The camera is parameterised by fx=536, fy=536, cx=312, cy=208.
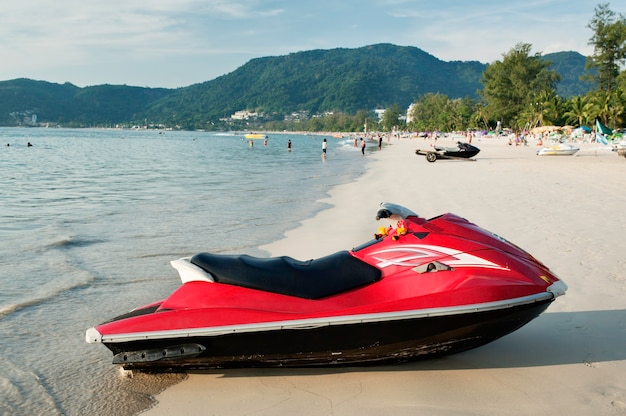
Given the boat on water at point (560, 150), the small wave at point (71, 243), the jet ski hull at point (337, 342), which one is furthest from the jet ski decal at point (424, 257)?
the boat on water at point (560, 150)

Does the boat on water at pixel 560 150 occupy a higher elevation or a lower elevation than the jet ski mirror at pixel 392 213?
lower

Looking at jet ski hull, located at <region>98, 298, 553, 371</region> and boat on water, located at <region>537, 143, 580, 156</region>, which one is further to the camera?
boat on water, located at <region>537, 143, 580, 156</region>

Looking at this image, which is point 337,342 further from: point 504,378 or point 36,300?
point 36,300

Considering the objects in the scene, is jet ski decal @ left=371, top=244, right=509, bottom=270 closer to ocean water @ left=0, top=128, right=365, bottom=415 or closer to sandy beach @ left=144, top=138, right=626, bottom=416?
sandy beach @ left=144, top=138, right=626, bottom=416

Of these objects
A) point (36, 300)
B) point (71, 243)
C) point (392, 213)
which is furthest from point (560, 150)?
point (36, 300)

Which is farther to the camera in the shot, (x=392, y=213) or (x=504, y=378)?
(x=392, y=213)

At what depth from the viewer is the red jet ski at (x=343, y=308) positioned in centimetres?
355

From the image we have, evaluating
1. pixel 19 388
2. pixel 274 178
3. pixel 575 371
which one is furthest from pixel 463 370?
pixel 274 178

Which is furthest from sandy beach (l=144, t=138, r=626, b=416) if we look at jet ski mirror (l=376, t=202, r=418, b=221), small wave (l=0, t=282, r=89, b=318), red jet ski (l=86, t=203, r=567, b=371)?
small wave (l=0, t=282, r=89, b=318)

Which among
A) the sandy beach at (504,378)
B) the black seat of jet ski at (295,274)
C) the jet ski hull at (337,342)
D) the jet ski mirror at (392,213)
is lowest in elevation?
the sandy beach at (504,378)

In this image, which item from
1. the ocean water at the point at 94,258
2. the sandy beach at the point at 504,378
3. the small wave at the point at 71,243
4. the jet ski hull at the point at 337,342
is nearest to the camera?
the sandy beach at the point at 504,378

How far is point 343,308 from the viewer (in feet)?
11.6

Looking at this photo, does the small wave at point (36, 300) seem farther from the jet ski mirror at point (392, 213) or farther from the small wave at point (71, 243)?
the jet ski mirror at point (392, 213)

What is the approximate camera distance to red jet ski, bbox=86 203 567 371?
3547mm
